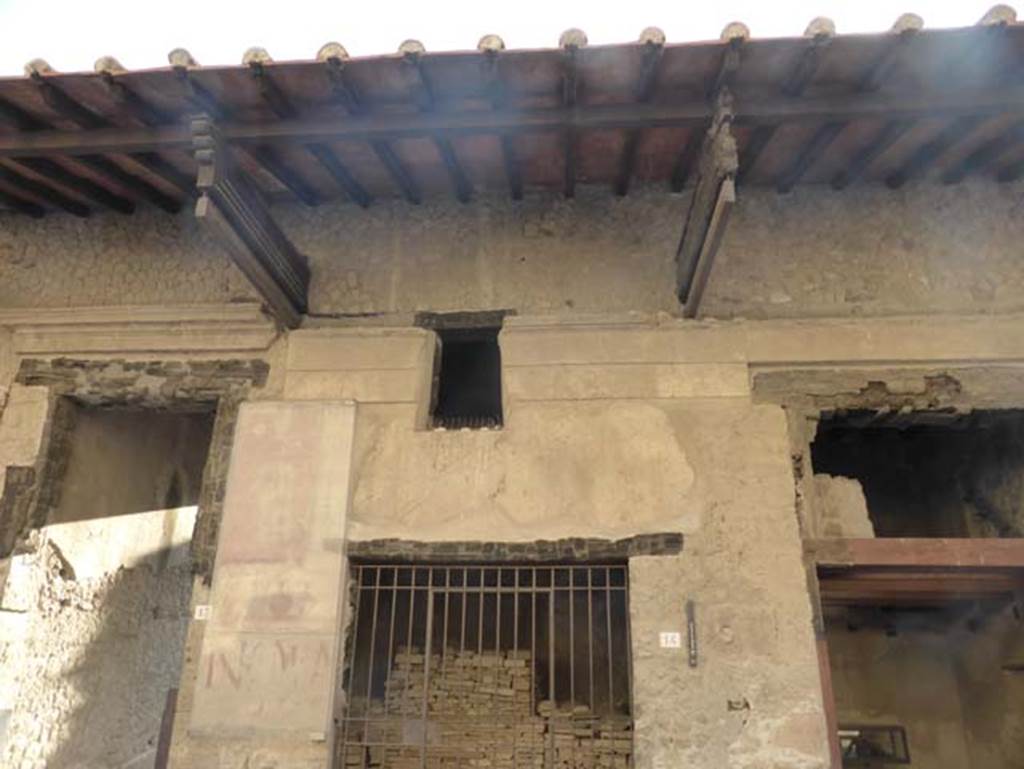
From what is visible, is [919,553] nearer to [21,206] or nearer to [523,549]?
[523,549]

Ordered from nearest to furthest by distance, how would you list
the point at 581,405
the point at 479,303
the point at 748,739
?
the point at 748,739, the point at 581,405, the point at 479,303

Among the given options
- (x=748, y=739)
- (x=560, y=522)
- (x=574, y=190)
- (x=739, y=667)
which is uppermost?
(x=574, y=190)

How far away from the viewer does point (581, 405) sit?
4.85m

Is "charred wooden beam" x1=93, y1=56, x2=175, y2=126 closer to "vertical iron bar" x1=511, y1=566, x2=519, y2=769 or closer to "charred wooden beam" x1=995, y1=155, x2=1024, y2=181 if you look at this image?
"vertical iron bar" x1=511, y1=566, x2=519, y2=769

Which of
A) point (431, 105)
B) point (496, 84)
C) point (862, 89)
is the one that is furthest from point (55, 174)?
point (862, 89)

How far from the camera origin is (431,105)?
13.7 feet

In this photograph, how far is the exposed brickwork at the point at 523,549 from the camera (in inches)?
177

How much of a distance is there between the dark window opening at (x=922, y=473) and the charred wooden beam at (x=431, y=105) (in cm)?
278

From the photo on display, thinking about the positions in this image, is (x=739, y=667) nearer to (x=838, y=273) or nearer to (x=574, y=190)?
(x=838, y=273)

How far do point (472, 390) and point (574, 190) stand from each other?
6.55ft

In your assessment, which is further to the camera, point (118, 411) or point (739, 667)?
point (118, 411)

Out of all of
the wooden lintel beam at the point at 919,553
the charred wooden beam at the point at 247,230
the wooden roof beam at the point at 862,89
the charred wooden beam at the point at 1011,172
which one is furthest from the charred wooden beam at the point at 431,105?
the charred wooden beam at the point at 1011,172

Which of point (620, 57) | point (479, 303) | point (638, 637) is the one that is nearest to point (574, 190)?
point (479, 303)

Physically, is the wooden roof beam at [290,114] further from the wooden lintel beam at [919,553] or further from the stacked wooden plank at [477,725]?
the wooden lintel beam at [919,553]
